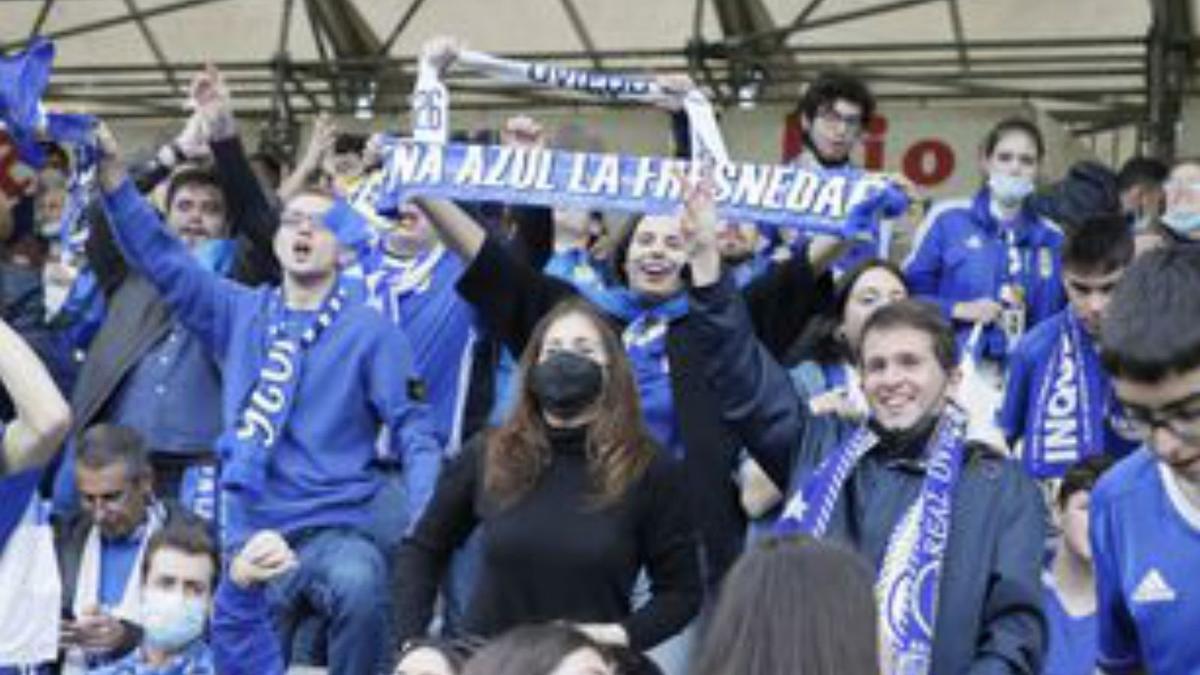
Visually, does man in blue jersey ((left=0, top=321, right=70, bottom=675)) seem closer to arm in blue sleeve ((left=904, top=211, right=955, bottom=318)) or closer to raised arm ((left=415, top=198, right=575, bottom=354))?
raised arm ((left=415, top=198, right=575, bottom=354))

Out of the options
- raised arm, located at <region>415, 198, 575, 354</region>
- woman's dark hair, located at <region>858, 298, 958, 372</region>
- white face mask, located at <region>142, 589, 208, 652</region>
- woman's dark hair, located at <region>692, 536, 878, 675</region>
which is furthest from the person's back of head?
white face mask, located at <region>142, 589, 208, 652</region>

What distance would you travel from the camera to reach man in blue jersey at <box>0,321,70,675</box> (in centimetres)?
591

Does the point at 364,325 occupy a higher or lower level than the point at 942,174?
lower

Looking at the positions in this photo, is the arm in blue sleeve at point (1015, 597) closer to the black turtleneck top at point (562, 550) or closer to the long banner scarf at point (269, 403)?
the black turtleneck top at point (562, 550)

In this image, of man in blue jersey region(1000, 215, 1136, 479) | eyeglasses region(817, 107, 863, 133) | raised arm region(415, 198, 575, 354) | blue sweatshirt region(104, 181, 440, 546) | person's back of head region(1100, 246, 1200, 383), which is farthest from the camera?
eyeglasses region(817, 107, 863, 133)

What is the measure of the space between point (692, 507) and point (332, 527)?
Answer: 159 centimetres

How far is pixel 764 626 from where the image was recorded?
3928 millimetres

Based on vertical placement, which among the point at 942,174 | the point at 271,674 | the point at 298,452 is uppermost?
the point at 942,174

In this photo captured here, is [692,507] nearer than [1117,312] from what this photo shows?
No

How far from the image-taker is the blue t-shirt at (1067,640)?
7250 mm

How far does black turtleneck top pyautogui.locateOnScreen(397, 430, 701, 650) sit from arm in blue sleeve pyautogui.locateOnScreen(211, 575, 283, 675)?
14.8 inches

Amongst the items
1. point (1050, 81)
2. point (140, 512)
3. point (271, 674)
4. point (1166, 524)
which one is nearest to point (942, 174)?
point (1050, 81)

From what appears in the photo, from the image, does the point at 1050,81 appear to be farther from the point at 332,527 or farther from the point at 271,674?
the point at 271,674

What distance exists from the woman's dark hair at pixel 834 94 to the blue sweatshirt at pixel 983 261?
2.46ft
